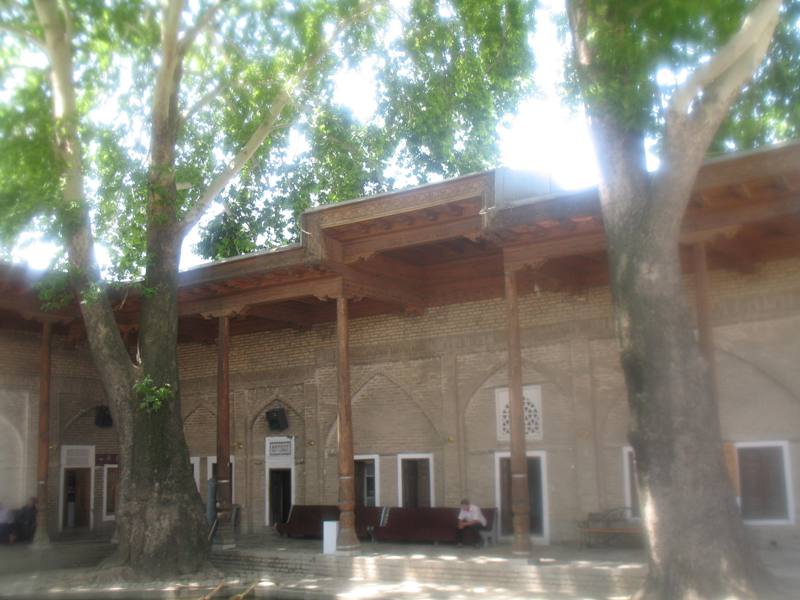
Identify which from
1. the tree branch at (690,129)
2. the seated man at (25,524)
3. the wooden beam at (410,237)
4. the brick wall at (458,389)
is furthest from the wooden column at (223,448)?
the tree branch at (690,129)

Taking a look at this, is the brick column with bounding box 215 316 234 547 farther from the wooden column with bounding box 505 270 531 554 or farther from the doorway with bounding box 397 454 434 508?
the wooden column with bounding box 505 270 531 554

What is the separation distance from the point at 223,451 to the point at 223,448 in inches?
2.1

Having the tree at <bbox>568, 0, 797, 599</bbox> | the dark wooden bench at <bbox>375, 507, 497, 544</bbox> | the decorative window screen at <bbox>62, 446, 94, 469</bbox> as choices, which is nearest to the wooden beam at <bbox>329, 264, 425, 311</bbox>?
the dark wooden bench at <bbox>375, 507, 497, 544</bbox>

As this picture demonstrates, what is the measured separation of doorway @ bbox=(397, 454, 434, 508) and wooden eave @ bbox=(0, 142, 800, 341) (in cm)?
293

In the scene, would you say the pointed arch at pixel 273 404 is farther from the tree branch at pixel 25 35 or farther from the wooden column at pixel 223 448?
the tree branch at pixel 25 35

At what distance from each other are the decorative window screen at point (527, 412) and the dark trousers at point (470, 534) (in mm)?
1658

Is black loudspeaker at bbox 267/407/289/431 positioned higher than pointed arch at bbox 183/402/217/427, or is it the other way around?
pointed arch at bbox 183/402/217/427

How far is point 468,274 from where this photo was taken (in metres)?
16.9

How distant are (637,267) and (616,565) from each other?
4.49 meters

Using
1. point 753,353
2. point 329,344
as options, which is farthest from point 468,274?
point 753,353

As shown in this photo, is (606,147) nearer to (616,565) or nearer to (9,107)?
(616,565)

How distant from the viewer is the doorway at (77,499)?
2031cm

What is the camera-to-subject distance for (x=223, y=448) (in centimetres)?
1639

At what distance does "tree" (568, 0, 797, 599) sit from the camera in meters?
8.88
